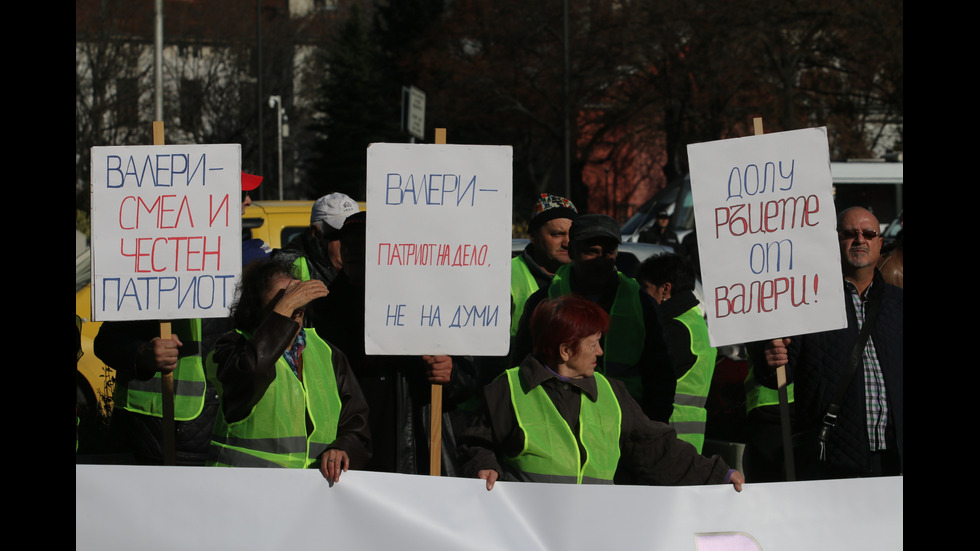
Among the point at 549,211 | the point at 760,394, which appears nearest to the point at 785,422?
the point at 760,394

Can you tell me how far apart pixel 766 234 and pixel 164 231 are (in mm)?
2185

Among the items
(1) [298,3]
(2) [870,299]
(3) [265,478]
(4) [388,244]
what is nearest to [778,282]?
(2) [870,299]

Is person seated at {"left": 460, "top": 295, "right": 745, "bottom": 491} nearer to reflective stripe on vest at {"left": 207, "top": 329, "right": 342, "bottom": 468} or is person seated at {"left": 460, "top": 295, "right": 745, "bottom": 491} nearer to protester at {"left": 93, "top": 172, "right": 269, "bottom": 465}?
reflective stripe on vest at {"left": 207, "top": 329, "right": 342, "bottom": 468}

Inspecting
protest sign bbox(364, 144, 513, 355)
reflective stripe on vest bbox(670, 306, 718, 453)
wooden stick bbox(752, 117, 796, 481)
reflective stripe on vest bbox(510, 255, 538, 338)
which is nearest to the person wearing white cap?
reflective stripe on vest bbox(510, 255, 538, 338)

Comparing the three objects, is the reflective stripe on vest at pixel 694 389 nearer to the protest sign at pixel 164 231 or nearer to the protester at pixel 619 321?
the protester at pixel 619 321

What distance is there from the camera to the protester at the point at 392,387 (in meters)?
3.97

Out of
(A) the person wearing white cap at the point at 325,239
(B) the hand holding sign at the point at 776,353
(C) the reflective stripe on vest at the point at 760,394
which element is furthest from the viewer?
(A) the person wearing white cap at the point at 325,239

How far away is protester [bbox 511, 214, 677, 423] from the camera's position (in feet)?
13.6

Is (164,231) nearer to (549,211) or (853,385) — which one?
(549,211)

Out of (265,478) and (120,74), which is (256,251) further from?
(120,74)

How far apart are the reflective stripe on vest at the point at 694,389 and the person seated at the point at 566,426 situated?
120 centimetres

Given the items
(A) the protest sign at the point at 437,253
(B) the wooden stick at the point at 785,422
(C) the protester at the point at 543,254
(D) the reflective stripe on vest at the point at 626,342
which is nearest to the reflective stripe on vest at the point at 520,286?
(C) the protester at the point at 543,254

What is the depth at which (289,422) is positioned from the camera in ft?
11.2

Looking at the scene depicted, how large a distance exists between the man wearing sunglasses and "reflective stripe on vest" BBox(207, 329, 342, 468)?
5.34 ft
